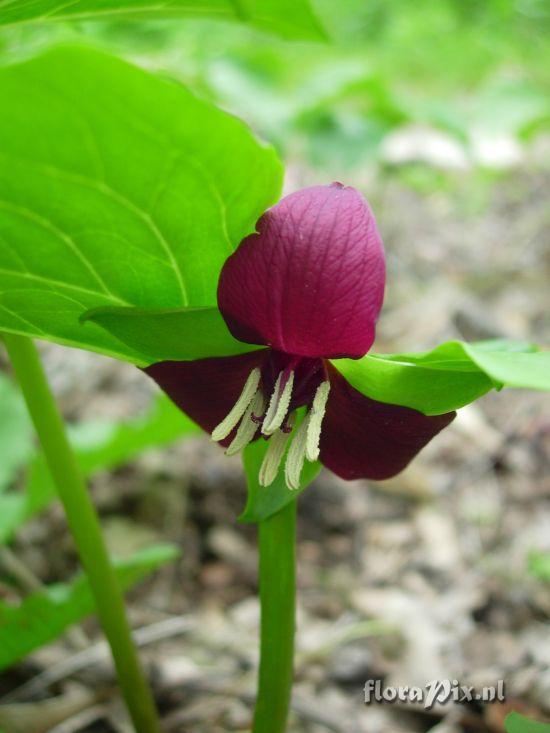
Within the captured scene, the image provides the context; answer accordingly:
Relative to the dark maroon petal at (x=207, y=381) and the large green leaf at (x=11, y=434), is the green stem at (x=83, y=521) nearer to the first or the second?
the dark maroon petal at (x=207, y=381)

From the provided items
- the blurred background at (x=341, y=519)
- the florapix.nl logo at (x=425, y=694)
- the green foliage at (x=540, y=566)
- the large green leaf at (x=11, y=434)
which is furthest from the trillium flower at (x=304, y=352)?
the green foliage at (x=540, y=566)

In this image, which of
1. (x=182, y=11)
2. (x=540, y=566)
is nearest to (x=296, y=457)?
(x=182, y=11)

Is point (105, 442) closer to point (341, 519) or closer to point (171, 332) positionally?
point (341, 519)

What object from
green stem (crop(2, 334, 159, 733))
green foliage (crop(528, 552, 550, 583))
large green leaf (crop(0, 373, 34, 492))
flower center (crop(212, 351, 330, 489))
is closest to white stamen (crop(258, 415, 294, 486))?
flower center (crop(212, 351, 330, 489))

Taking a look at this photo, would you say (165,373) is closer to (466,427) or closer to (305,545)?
(305,545)

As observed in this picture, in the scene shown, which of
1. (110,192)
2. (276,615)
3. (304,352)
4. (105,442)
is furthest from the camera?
(105,442)

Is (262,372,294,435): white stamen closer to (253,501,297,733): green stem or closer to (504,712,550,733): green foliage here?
(253,501,297,733): green stem

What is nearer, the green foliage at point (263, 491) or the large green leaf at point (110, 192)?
the large green leaf at point (110, 192)

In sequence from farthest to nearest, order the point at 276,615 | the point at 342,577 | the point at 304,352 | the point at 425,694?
the point at 342,577, the point at 425,694, the point at 276,615, the point at 304,352
